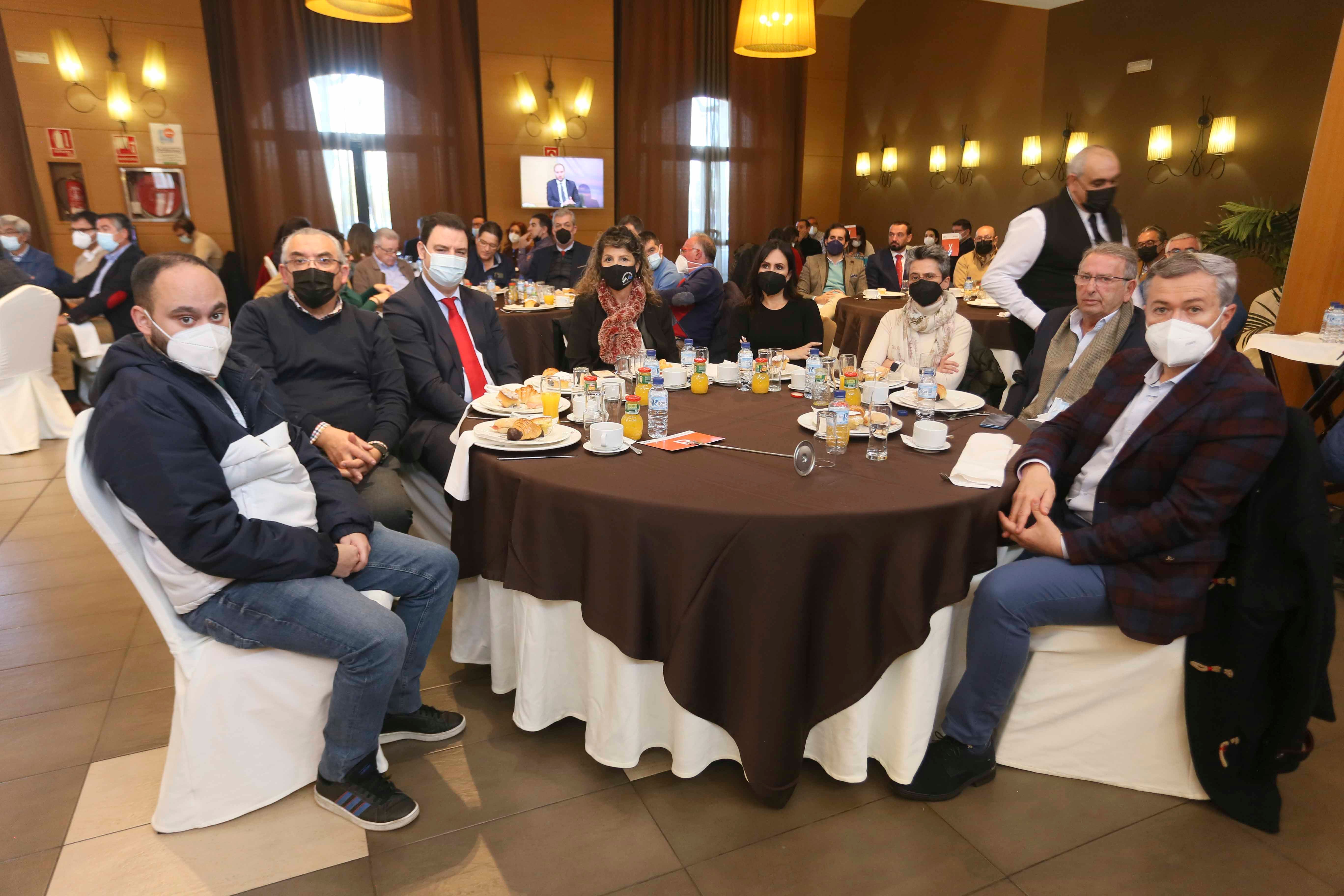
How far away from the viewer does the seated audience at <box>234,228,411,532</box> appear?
272 cm

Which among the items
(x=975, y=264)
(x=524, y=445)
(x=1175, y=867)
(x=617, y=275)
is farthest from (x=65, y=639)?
(x=975, y=264)

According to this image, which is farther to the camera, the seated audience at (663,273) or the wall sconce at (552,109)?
the wall sconce at (552,109)

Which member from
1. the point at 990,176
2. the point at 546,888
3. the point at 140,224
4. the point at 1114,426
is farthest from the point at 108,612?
the point at 990,176

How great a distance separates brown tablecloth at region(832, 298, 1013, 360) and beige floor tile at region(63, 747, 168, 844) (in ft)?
12.9

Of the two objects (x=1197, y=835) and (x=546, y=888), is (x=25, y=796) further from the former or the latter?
(x=1197, y=835)

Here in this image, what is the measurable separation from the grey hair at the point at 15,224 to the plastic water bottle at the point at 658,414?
685 centimetres

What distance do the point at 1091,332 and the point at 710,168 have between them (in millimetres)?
8777

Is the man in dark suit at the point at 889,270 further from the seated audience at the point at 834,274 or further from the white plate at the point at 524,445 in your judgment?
the white plate at the point at 524,445

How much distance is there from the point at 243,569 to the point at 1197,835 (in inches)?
93.4

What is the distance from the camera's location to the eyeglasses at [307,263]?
278 centimetres

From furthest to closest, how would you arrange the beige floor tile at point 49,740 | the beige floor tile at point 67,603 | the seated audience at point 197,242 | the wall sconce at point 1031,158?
the wall sconce at point 1031,158 < the seated audience at point 197,242 < the beige floor tile at point 67,603 < the beige floor tile at point 49,740

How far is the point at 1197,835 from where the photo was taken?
1.94 m

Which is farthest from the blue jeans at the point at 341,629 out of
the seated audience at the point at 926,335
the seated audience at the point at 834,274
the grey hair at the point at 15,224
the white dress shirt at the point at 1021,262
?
the grey hair at the point at 15,224

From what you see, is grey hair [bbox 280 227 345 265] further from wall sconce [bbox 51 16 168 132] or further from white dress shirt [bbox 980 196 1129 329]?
wall sconce [bbox 51 16 168 132]
